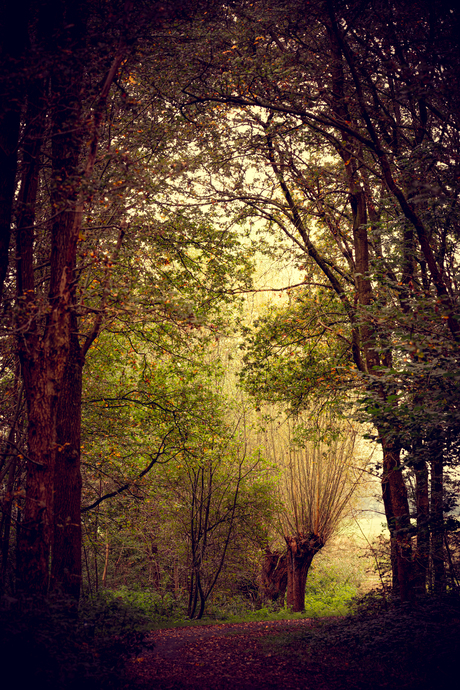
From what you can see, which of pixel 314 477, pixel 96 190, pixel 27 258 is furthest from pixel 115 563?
pixel 96 190

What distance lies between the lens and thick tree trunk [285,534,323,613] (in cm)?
1639

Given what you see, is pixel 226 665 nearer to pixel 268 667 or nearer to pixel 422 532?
pixel 268 667

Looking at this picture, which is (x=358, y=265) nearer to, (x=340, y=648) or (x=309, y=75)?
(x=309, y=75)

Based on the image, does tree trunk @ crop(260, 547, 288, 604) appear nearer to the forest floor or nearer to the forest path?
the forest path

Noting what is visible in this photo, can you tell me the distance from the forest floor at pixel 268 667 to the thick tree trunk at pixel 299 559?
6.25 metres

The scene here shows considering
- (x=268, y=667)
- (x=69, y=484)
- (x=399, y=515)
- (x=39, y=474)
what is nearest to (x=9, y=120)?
(x=39, y=474)

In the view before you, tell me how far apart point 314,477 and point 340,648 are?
8.51 meters

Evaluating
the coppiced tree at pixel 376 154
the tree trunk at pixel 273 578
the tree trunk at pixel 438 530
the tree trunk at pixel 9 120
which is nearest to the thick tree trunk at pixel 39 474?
the tree trunk at pixel 9 120

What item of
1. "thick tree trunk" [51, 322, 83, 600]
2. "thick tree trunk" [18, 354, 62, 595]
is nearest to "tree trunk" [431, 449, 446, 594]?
"thick tree trunk" [18, 354, 62, 595]

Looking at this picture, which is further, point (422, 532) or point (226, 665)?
point (226, 665)

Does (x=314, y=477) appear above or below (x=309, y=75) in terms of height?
below

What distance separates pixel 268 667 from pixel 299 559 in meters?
9.49

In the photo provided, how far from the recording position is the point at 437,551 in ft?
27.1

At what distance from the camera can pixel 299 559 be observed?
16.6 meters
